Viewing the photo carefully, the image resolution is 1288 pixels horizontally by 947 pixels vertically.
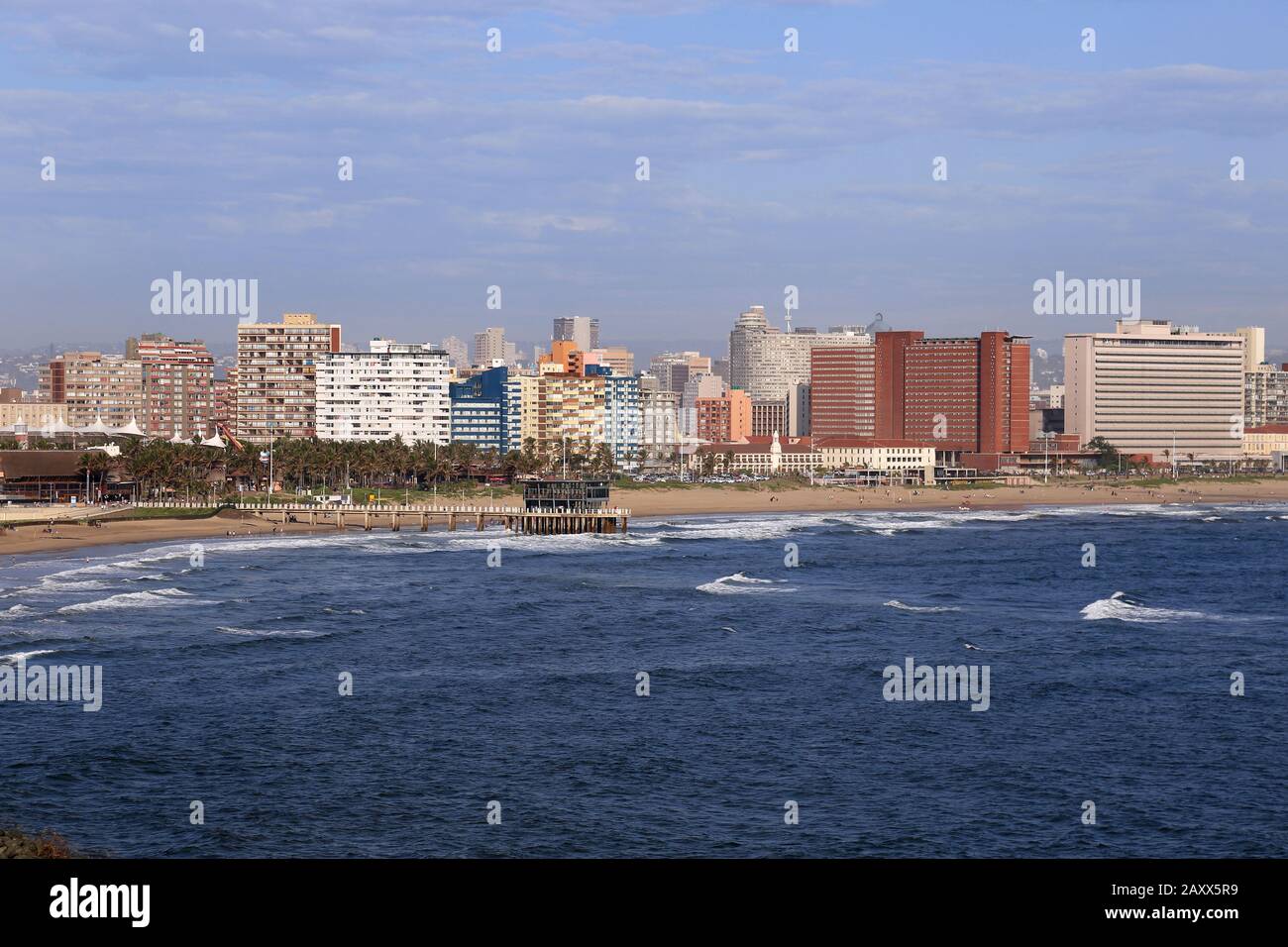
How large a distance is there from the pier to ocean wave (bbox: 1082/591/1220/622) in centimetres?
6340

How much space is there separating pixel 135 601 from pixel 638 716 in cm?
3980

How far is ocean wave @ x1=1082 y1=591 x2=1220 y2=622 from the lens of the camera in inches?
3024

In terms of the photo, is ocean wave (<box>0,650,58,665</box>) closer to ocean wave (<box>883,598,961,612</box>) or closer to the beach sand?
ocean wave (<box>883,598,961,612</box>)

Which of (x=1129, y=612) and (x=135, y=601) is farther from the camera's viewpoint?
(x=1129, y=612)

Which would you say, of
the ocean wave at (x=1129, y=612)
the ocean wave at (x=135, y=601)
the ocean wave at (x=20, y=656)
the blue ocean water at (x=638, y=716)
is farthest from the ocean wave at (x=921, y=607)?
the ocean wave at (x=20, y=656)

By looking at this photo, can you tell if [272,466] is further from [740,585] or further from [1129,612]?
[1129,612]

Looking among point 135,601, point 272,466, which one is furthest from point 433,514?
point 135,601

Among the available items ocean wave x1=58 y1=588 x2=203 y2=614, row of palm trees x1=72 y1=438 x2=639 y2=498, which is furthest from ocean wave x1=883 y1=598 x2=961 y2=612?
row of palm trees x1=72 y1=438 x2=639 y2=498

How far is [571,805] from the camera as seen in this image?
37688 millimetres

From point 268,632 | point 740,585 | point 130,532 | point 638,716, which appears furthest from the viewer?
point 130,532

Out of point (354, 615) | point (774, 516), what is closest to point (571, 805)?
point (354, 615)

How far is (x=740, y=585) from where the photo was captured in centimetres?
9125
